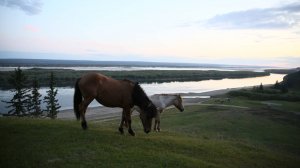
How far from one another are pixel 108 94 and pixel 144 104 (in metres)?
1.58

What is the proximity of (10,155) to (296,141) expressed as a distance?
80.9ft

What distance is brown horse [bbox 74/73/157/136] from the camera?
12.0 metres

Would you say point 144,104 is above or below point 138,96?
below

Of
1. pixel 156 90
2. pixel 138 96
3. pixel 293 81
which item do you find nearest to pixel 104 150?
pixel 138 96

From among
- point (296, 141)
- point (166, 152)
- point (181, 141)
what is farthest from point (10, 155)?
point (296, 141)

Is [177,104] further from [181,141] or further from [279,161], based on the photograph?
[279,161]

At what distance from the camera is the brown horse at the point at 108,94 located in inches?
472

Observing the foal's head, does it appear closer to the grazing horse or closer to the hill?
the grazing horse

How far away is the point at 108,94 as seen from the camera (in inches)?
478

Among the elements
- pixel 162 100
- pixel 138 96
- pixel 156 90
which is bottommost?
pixel 156 90

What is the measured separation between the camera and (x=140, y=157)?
403 inches

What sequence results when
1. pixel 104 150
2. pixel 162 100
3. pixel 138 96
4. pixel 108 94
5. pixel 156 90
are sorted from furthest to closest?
1. pixel 156 90
2. pixel 162 100
3. pixel 138 96
4. pixel 108 94
5. pixel 104 150

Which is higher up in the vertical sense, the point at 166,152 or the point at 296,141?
the point at 166,152

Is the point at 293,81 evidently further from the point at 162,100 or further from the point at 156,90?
the point at 162,100
